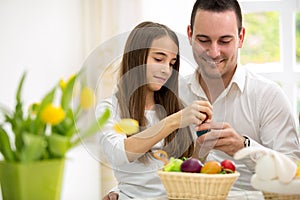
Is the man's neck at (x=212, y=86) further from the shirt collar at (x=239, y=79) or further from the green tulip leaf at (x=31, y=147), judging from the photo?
the green tulip leaf at (x=31, y=147)

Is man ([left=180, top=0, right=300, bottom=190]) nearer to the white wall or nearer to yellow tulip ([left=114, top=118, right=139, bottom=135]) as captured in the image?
yellow tulip ([left=114, top=118, right=139, bottom=135])

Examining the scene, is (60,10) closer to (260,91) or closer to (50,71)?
(50,71)

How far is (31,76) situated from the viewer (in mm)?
3467

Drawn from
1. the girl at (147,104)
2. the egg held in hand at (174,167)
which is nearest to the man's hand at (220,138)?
the girl at (147,104)

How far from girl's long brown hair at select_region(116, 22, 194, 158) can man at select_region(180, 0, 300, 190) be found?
0.28 meters

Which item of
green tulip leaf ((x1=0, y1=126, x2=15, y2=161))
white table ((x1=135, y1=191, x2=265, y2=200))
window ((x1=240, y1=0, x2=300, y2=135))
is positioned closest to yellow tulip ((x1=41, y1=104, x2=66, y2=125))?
green tulip leaf ((x1=0, y1=126, x2=15, y2=161))

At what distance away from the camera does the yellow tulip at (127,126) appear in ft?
6.29

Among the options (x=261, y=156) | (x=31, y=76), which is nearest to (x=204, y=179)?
(x=261, y=156)

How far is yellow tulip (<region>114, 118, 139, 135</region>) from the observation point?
192 centimetres

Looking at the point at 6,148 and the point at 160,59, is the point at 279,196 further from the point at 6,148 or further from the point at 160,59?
the point at 6,148

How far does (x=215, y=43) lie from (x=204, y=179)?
89 cm

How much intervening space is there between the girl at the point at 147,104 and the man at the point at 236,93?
286 mm

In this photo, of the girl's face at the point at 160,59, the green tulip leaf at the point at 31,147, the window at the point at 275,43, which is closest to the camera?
the green tulip leaf at the point at 31,147

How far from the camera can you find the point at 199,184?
1.58 meters
